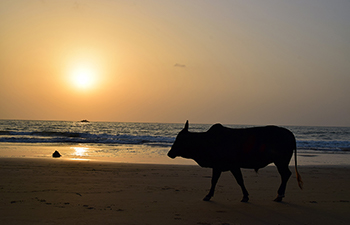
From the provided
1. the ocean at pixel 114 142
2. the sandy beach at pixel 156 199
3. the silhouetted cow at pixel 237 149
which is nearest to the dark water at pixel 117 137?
the ocean at pixel 114 142

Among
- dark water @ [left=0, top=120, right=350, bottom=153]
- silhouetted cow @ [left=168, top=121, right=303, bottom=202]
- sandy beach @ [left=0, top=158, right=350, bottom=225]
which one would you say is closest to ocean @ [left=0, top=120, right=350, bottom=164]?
dark water @ [left=0, top=120, right=350, bottom=153]

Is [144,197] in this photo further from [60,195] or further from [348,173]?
[348,173]

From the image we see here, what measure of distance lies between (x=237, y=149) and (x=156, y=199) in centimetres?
207

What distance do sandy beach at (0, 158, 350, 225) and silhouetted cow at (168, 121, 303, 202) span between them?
2.67 feet

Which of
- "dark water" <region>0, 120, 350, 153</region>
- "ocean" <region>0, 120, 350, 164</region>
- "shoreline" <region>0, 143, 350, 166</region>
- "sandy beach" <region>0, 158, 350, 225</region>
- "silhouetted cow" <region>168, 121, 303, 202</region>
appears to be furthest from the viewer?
"dark water" <region>0, 120, 350, 153</region>

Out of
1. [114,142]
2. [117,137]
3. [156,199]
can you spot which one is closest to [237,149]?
[156,199]

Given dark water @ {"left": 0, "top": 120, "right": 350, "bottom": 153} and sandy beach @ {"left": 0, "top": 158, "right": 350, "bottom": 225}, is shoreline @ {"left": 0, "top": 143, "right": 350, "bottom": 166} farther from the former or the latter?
dark water @ {"left": 0, "top": 120, "right": 350, "bottom": 153}

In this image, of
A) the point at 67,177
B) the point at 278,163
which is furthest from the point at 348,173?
A: the point at 67,177

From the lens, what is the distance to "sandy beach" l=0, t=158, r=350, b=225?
5.80m

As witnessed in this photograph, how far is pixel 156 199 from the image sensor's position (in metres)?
7.33

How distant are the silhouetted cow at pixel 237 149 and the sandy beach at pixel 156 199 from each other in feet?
2.67

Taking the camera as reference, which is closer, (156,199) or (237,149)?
(237,149)

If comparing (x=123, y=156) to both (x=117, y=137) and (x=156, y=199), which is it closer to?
(x=156, y=199)

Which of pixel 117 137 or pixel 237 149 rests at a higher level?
pixel 237 149
